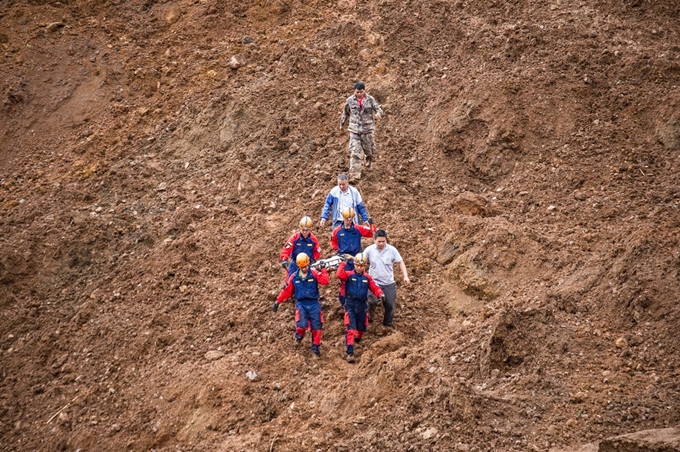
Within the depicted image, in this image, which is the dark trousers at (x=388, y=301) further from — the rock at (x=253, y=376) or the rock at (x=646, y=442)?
the rock at (x=646, y=442)

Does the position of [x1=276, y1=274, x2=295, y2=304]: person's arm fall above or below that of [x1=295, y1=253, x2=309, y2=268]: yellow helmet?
below

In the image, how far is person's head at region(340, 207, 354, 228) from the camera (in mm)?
11094

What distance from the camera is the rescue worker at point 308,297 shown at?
10.4 m

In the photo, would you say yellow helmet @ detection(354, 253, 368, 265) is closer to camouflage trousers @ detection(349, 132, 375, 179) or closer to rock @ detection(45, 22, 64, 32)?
camouflage trousers @ detection(349, 132, 375, 179)

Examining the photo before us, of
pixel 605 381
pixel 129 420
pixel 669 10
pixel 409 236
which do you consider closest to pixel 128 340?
pixel 129 420

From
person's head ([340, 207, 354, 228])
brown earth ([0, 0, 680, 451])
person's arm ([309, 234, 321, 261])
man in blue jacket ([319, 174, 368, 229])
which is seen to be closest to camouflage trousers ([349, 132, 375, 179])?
brown earth ([0, 0, 680, 451])

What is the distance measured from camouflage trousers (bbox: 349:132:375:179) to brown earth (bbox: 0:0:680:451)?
0.35 meters

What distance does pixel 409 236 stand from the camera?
1266 centimetres

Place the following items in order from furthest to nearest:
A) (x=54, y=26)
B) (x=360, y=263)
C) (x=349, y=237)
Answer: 1. (x=54, y=26)
2. (x=349, y=237)
3. (x=360, y=263)

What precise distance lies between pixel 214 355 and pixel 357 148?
15.1 feet

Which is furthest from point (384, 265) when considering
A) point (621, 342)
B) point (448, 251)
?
point (621, 342)

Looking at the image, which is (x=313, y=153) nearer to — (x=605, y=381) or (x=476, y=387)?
(x=476, y=387)

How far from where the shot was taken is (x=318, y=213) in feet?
44.0

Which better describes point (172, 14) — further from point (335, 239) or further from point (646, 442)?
point (646, 442)
